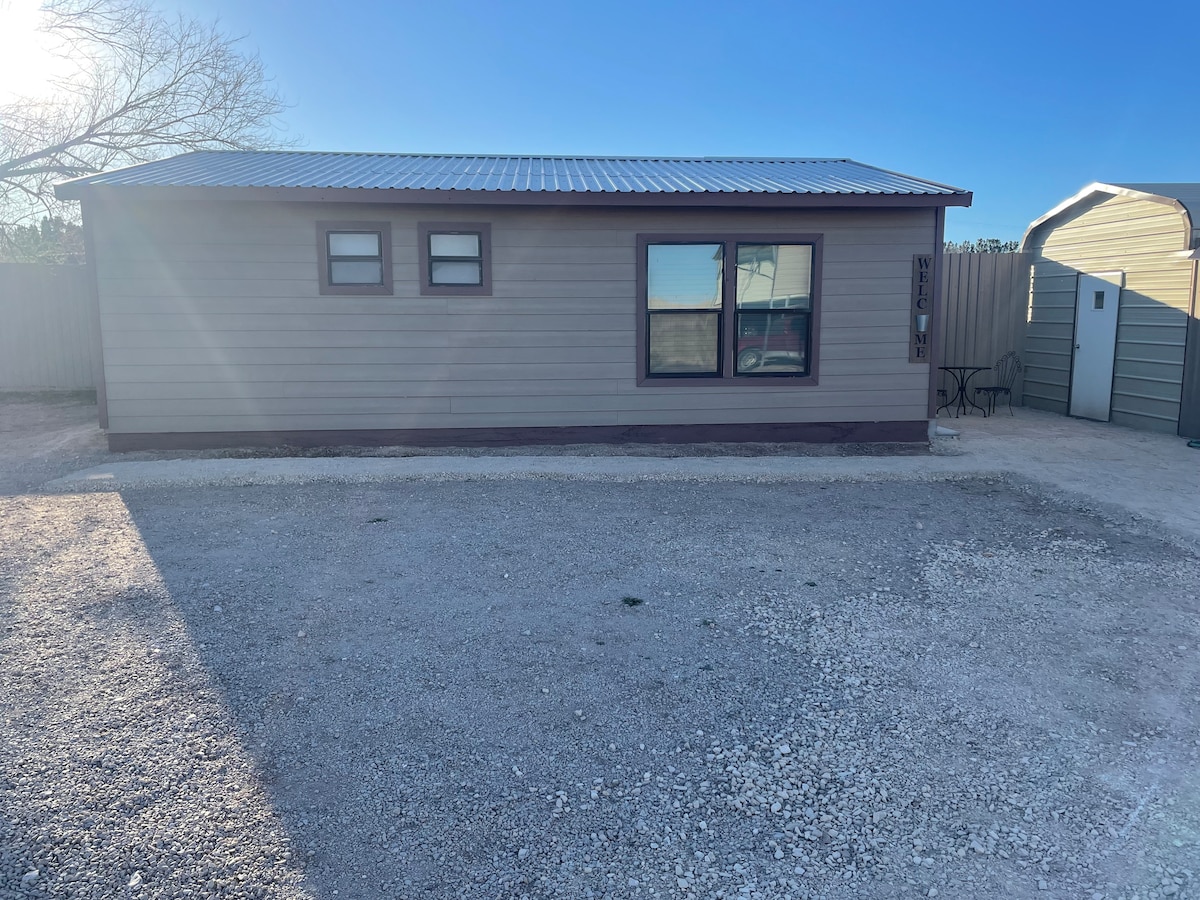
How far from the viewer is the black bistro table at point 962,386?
11359 millimetres

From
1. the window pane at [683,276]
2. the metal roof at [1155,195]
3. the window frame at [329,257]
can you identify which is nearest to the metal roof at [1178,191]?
the metal roof at [1155,195]

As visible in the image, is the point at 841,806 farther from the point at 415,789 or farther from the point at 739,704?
the point at 415,789

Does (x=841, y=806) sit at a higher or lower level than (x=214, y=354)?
lower

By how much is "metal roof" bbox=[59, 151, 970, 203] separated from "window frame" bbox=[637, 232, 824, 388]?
19.0 inches

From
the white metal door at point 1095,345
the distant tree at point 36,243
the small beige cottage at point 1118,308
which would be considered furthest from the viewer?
the distant tree at point 36,243

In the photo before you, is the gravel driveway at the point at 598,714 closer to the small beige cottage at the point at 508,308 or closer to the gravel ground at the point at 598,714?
the gravel ground at the point at 598,714

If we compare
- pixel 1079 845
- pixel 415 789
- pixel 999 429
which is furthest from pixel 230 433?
pixel 999 429

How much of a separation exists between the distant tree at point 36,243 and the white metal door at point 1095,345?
1662 cm

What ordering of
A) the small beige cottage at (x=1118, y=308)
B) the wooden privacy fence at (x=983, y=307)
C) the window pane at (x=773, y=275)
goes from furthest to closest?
the wooden privacy fence at (x=983, y=307) < the small beige cottage at (x=1118, y=308) < the window pane at (x=773, y=275)

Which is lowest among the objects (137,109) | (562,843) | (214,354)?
(562,843)

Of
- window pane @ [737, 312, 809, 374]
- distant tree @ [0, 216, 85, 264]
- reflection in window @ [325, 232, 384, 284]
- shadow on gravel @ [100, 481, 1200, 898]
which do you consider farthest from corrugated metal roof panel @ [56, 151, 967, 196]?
distant tree @ [0, 216, 85, 264]

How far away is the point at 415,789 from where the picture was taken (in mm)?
2746

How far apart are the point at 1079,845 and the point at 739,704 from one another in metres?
1.21

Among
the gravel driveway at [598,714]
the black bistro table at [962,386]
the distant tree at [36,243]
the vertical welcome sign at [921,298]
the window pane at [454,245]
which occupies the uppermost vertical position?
the distant tree at [36,243]
